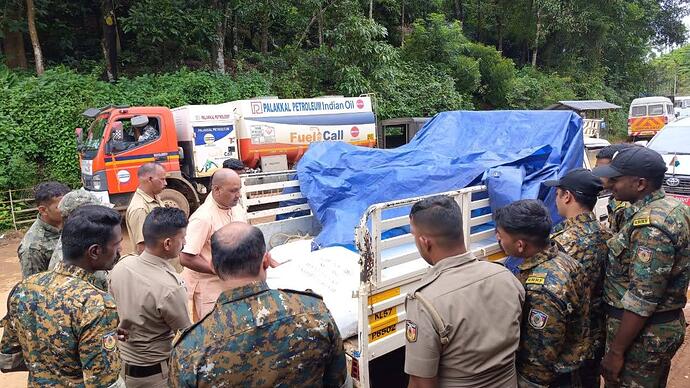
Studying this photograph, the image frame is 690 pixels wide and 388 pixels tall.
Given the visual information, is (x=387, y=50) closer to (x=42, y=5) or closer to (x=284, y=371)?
(x=42, y=5)

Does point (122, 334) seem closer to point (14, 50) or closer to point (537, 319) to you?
point (537, 319)

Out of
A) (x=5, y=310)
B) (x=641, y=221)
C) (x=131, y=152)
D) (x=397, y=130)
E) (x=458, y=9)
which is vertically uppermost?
(x=458, y=9)

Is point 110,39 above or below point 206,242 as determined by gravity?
above

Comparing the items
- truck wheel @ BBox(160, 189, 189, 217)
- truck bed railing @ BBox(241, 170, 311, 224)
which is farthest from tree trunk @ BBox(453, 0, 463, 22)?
truck bed railing @ BBox(241, 170, 311, 224)

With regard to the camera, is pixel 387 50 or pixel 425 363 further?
pixel 387 50

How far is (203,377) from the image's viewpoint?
1.54 m

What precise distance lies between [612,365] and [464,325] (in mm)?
1223

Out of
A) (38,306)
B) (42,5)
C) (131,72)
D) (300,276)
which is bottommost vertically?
(300,276)

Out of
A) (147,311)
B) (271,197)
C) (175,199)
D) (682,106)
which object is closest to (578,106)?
(682,106)

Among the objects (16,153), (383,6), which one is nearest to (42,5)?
(16,153)

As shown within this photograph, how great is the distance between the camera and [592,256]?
2543mm

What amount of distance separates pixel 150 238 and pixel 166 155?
290 inches

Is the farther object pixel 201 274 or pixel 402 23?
pixel 402 23

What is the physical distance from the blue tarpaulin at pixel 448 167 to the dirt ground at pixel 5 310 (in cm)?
145
